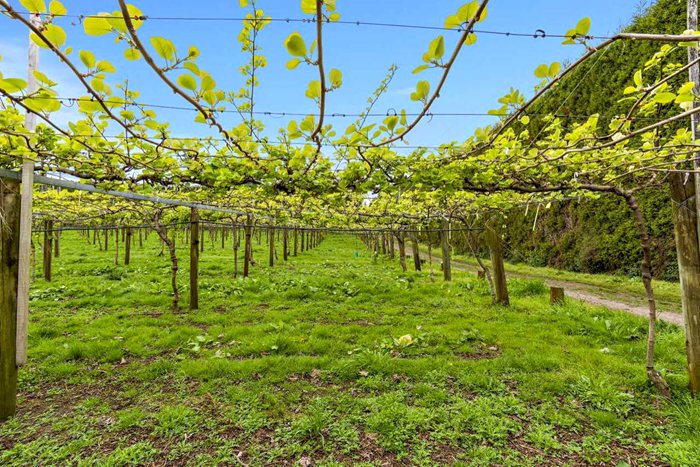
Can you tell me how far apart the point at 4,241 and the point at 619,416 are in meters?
6.97

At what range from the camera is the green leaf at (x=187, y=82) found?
4.59ft

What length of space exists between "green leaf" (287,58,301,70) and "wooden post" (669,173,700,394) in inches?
187

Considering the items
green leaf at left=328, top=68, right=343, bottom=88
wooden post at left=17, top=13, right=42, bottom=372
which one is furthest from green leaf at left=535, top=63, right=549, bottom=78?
wooden post at left=17, top=13, right=42, bottom=372

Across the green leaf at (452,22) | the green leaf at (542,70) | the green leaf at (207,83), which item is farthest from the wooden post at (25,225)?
the green leaf at (542,70)

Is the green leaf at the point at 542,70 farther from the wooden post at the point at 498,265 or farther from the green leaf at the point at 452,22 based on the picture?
the wooden post at the point at 498,265

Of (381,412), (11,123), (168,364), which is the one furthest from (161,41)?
(168,364)

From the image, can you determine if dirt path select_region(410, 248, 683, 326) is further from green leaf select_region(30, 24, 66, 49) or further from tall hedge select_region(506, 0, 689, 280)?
green leaf select_region(30, 24, 66, 49)

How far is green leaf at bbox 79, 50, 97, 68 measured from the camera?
1.29 metres

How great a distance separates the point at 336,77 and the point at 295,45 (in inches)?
14.3

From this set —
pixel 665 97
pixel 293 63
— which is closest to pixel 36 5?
pixel 293 63

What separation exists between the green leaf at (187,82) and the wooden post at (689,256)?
16.5 ft

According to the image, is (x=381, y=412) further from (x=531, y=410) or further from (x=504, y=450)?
(x=531, y=410)

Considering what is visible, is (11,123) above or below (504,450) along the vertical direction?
above

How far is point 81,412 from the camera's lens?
3709 mm
